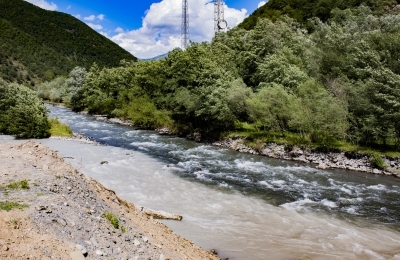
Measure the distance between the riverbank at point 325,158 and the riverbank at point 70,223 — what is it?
25711 mm

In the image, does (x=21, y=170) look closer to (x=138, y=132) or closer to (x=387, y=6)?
(x=138, y=132)

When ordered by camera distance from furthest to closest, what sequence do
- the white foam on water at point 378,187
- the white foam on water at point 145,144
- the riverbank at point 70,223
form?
the white foam on water at point 145,144 < the white foam on water at point 378,187 < the riverbank at point 70,223

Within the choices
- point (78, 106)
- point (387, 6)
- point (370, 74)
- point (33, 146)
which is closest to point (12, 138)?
point (33, 146)

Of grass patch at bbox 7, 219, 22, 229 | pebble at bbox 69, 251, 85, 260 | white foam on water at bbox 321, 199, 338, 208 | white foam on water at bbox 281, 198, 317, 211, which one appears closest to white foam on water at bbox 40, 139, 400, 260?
white foam on water at bbox 281, 198, 317, 211

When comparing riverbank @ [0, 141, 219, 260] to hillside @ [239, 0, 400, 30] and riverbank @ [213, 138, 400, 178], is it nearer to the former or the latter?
riverbank @ [213, 138, 400, 178]

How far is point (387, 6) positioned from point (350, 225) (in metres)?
81.1

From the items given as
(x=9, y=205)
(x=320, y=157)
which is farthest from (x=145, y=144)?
(x=9, y=205)

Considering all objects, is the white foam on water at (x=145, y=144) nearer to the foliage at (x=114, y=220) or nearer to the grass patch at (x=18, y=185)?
the grass patch at (x=18, y=185)

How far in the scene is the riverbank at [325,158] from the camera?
33688mm

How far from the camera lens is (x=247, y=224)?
1894 cm

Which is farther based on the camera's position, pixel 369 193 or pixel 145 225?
pixel 369 193

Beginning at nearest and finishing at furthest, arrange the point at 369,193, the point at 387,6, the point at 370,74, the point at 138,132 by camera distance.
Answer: the point at 369,193, the point at 370,74, the point at 138,132, the point at 387,6

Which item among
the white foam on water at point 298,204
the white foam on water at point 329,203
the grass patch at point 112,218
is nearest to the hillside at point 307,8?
the white foam on water at point 329,203

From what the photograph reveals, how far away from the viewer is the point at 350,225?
19.8 meters
